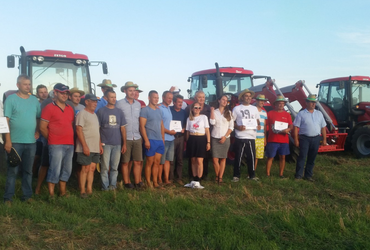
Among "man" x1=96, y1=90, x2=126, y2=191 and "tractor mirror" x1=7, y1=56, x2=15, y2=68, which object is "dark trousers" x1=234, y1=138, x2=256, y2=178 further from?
"tractor mirror" x1=7, y1=56, x2=15, y2=68

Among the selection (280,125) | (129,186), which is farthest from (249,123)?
(129,186)

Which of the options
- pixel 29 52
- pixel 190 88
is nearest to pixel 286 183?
pixel 190 88

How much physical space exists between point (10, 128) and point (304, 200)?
4285 mm

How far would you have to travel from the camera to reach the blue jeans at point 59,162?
5258 millimetres

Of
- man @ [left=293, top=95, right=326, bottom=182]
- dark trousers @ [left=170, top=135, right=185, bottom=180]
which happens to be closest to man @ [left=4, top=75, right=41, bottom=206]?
dark trousers @ [left=170, top=135, right=185, bottom=180]

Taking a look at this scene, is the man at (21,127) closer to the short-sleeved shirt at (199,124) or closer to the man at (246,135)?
the short-sleeved shirt at (199,124)

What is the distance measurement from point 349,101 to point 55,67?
833cm

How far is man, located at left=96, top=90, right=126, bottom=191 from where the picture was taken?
5.81 m

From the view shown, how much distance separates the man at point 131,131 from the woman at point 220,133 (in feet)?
4.61

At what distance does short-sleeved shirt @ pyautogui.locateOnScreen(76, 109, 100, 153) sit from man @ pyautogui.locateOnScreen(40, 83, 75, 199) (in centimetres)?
13

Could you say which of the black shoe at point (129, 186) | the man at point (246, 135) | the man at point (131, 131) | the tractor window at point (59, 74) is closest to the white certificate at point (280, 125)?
the man at point (246, 135)

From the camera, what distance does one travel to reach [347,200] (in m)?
5.41

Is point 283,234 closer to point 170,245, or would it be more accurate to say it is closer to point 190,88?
point 170,245

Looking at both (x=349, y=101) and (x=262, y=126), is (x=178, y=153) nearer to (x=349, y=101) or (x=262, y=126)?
(x=262, y=126)
